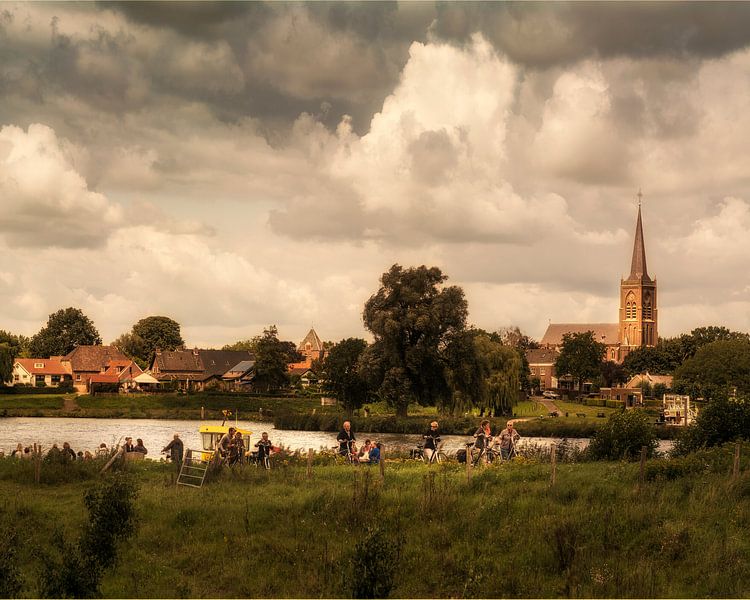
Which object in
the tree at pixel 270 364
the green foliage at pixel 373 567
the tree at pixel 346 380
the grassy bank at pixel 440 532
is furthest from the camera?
the tree at pixel 270 364

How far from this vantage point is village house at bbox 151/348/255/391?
132550 mm

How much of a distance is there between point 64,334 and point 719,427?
140m

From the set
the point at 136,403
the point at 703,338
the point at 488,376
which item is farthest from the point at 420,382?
the point at 703,338

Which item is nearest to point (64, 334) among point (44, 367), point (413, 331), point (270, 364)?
point (44, 367)

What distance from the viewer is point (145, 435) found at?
5825cm

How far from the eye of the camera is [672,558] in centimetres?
1992

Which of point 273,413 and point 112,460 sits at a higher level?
point 273,413

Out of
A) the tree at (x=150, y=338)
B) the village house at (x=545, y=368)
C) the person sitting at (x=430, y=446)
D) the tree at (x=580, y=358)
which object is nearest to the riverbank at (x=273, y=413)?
the person sitting at (x=430, y=446)

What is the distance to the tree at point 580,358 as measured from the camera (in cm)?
15012

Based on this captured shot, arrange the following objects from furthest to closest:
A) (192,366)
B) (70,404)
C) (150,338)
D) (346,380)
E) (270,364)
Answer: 1. (150,338)
2. (192,366)
3. (270,364)
4. (70,404)
5. (346,380)

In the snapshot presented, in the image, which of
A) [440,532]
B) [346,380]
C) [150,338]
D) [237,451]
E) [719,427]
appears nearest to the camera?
[440,532]

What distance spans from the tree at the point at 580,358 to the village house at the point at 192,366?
174 ft

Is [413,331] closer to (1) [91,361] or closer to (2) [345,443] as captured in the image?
(2) [345,443]

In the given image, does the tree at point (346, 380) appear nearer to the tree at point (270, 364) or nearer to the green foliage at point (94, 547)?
the tree at point (270, 364)
